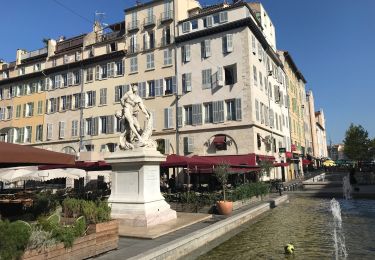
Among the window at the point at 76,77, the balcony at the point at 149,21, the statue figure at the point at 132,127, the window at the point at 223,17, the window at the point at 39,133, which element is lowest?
the statue figure at the point at 132,127

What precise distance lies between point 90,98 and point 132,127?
27.0 m

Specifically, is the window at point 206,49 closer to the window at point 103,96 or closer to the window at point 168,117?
the window at point 168,117

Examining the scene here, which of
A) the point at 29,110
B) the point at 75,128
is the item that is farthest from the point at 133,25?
A: the point at 29,110

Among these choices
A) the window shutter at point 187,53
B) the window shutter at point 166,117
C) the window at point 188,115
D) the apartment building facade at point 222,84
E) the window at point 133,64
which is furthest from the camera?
the window at point 133,64

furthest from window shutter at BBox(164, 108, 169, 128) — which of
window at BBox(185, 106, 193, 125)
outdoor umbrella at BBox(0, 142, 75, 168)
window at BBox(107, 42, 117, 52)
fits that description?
outdoor umbrella at BBox(0, 142, 75, 168)

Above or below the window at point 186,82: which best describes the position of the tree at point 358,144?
below

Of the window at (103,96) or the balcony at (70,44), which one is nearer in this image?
the window at (103,96)

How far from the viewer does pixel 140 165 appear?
445 inches

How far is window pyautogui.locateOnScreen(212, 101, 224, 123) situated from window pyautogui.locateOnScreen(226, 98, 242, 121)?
0.54 metres

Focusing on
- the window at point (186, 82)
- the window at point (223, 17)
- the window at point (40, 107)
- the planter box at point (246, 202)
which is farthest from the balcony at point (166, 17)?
the planter box at point (246, 202)

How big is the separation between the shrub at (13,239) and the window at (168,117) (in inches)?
1038

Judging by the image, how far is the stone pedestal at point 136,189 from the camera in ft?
36.2

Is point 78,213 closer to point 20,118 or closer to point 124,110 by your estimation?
point 124,110

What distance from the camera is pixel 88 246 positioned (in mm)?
7066
